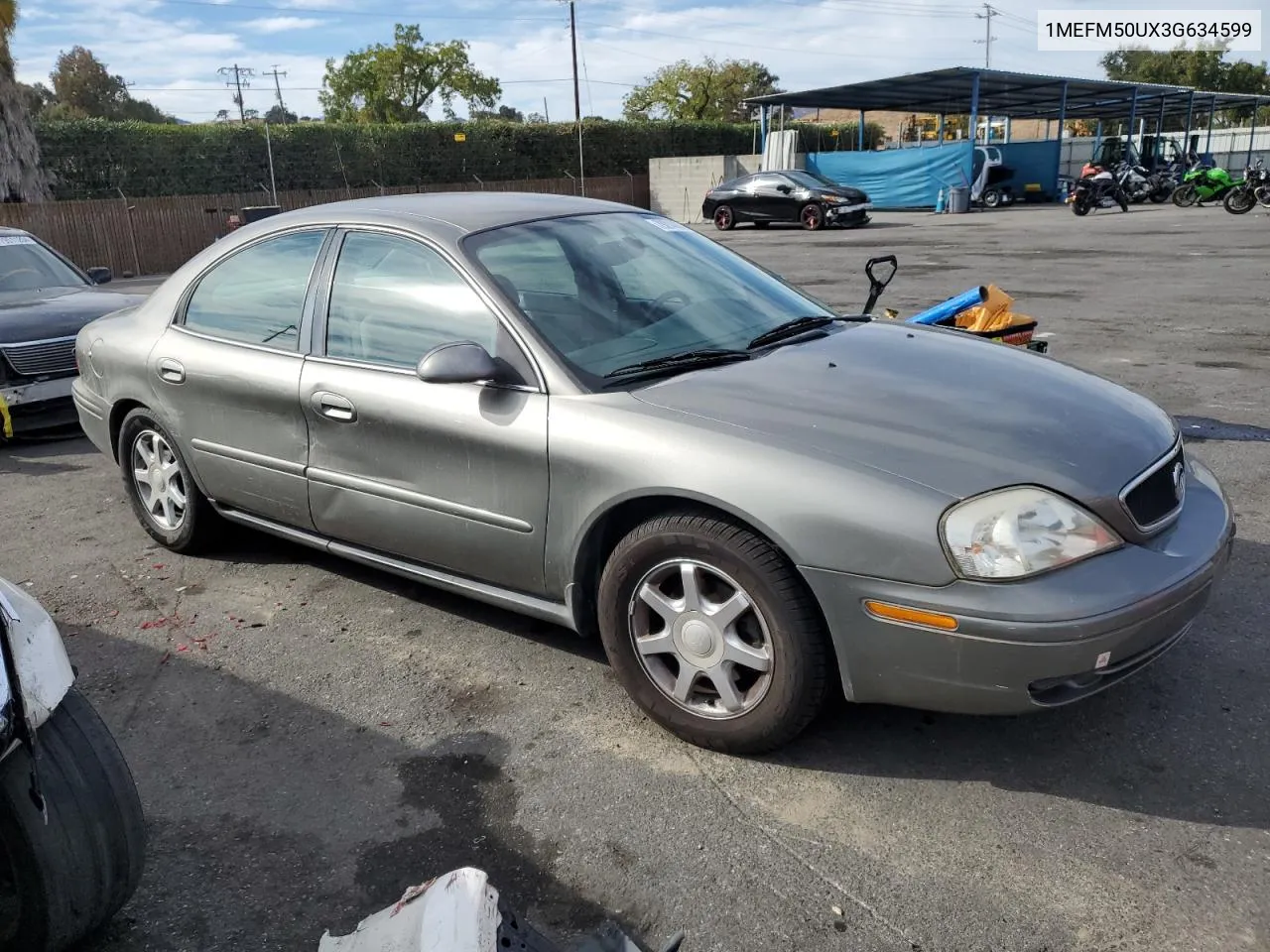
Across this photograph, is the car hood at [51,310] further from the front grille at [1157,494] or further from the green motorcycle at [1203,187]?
the green motorcycle at [1203,187]

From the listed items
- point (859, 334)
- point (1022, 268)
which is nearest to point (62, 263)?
point (859, 334)

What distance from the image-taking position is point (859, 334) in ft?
12.3

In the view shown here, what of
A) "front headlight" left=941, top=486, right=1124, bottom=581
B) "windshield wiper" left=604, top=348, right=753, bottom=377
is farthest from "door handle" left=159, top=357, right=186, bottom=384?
"front headlight" left=941, top=486, right=1124, bottom=581

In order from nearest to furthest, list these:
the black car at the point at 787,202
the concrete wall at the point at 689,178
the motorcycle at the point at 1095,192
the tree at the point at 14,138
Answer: the tree at the point at 14,138
the black car at the point at 787,202
the motorcycle at the point at 1095,192
the concrete wall at the point at 689,178

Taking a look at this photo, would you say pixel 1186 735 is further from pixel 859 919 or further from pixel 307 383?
pixel 307 383

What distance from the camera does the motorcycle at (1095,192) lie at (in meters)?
27.9

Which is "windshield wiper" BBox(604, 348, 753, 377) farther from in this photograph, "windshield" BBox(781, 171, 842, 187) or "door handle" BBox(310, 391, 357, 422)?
"windshield" BBox(781, 171, 842, 187)

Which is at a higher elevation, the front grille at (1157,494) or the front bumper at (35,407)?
the front grille at (1157,494)

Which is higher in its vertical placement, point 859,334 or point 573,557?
point 859,334

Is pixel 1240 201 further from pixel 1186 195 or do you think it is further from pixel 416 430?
pixel 416 430

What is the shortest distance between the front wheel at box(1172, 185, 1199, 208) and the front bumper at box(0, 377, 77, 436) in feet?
99.1

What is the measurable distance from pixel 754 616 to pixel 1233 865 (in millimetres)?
1274

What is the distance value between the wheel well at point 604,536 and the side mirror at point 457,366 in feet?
1.95

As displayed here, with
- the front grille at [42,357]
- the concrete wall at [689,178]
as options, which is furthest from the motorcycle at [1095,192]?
the front grille at [42,357]
